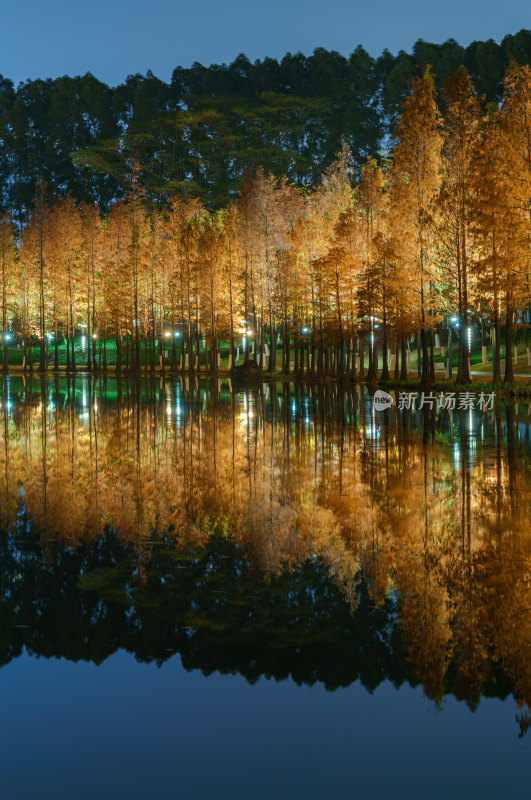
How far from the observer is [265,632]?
20.3ft

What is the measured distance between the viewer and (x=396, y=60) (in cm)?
11750

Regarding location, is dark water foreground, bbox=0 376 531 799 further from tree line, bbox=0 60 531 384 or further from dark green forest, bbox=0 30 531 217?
dark green forest, bbox=0 30 531 217

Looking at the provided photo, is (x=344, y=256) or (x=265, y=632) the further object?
(x=344, y=256)

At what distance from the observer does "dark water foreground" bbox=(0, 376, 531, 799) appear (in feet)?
14.3

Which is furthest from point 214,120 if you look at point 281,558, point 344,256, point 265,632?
point 265,632

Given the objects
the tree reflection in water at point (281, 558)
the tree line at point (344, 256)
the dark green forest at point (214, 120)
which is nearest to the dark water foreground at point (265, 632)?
the tree reflection in water at point (281, 558)

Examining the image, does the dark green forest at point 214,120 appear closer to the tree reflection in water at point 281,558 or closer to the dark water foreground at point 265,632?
the tree reflection in water at point 281,558

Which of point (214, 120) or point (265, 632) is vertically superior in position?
point (214, 120)

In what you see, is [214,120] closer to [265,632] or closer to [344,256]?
[344,256]

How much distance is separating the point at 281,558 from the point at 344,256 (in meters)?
36.3

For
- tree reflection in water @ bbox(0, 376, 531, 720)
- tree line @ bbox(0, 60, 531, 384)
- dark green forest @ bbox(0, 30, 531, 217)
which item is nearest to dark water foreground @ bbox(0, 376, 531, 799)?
tree reflection in water @ bbox(0, 376, 531, 720)

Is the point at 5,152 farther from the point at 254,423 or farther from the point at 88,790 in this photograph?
the point at 88,790

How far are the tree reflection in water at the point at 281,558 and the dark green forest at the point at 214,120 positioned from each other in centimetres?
6289

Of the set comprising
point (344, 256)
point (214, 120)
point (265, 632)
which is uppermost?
point (214, 120)
